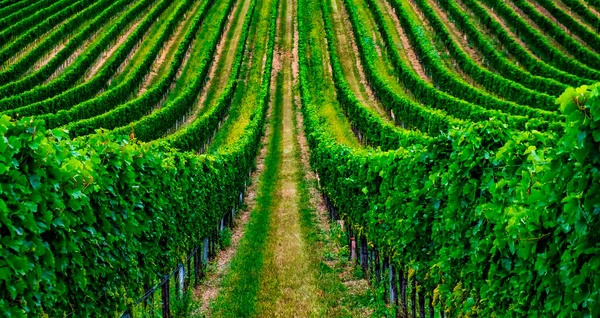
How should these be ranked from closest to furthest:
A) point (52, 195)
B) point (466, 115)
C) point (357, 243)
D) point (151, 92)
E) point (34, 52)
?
point (52, 195)
point (357, 243)
point (466, 115)
point (151, 92)
point (34, 52)

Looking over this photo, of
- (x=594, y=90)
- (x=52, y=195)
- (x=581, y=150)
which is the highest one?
(x=594, y=90)

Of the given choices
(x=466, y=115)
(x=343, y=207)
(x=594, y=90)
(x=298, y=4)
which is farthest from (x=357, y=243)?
(x=298, y=4)

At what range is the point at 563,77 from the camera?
172 feet

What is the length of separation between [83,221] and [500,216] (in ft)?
19.9

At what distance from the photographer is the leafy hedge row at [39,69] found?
54.6 m

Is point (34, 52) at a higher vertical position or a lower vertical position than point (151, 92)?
higher

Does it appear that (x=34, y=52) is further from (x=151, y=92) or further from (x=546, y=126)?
(x=546, y=126)

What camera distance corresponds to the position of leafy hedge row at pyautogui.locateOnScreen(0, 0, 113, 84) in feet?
194

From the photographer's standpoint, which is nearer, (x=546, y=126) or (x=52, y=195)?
(x=52, y=195)

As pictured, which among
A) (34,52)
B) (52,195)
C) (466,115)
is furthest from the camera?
(34,52)

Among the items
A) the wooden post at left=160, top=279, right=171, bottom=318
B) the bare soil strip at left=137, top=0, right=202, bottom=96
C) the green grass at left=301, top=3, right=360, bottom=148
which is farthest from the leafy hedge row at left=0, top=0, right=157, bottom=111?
A: the wooden post at left=160, top=279, right=171, bottom=318

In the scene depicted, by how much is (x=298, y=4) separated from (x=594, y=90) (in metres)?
93.2

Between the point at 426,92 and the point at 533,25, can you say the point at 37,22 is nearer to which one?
the point at 426,92

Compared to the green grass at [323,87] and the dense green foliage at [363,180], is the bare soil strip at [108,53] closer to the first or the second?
the dense green foliage at [363,180]
